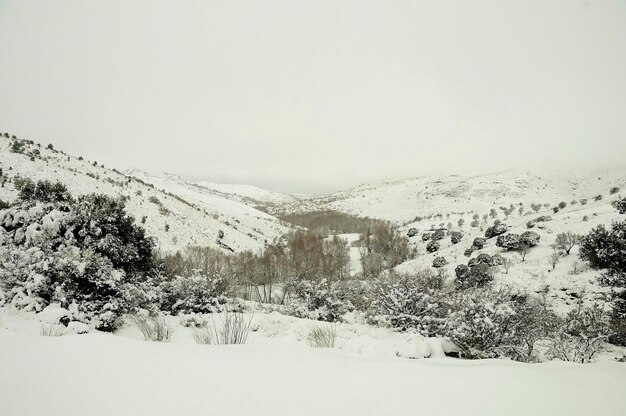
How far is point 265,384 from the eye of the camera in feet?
11.0

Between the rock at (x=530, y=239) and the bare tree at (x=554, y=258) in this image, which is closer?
the bare tree at (x=554, y=258)

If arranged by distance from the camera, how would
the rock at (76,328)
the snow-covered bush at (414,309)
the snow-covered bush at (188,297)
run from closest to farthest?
the rock at (76,328) < the snow-covered bush at (414,309) < the snow-covered bush at (188,297)

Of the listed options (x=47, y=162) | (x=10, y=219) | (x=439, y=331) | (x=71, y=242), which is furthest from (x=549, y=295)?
(x=47, y=162)

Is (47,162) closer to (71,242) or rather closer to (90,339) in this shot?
(71,242)

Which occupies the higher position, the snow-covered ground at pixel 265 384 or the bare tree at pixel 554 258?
the snow-covered ground at pixel 265 384

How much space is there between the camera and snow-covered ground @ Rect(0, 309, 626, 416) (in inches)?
115

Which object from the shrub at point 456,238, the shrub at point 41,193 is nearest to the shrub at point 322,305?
the shrub at point 41,193

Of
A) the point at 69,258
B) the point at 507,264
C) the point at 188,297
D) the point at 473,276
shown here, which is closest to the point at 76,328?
the point at 69,258

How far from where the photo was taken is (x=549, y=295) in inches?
673

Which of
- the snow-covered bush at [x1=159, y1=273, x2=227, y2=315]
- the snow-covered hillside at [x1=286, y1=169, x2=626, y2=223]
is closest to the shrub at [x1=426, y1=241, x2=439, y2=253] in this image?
the snow-covered bush at [x1=159, y1=273, x2=227, y2=315]

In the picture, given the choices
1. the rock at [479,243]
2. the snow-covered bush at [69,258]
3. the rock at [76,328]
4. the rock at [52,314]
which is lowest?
the rock at [479,243]

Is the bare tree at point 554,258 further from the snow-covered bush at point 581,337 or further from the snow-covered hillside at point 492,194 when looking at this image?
the snow-covered hillside at point 492,194

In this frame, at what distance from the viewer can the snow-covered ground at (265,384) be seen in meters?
2.92

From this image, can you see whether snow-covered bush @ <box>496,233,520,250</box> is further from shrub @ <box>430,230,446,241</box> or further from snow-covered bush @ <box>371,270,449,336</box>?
snow-covered bush @ <box>371,270,449,336</box>
